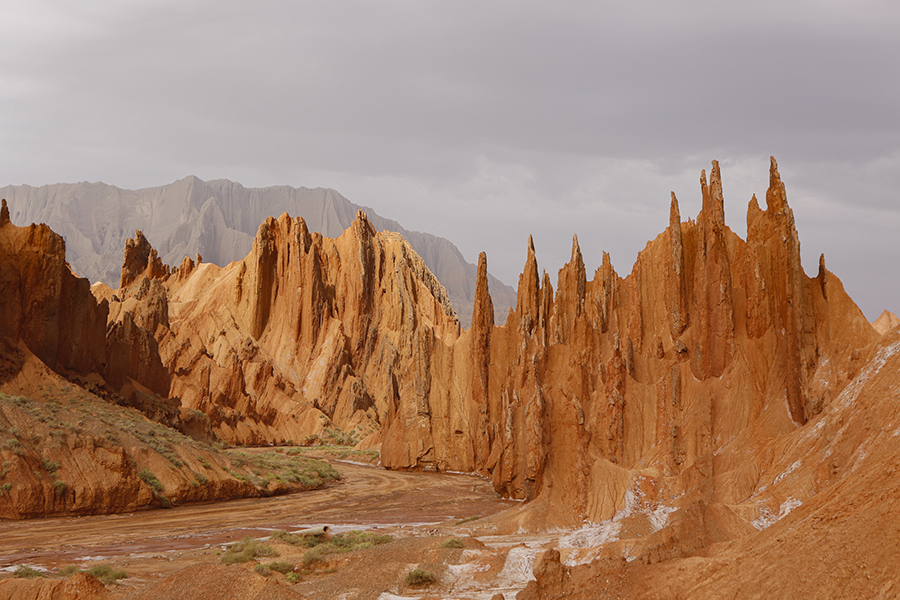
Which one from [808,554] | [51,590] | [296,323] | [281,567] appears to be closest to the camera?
[808,554]

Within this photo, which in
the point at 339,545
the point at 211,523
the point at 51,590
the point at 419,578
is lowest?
the point at 211,523

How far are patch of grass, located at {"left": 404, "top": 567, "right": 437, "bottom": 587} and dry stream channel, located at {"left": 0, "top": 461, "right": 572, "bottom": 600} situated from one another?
193mm

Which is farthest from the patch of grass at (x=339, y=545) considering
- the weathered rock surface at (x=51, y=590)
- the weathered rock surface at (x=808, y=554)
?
the weathered rock surface at (x=808, y=554)

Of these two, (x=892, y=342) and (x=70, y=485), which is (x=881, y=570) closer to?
(x=892, y=342)

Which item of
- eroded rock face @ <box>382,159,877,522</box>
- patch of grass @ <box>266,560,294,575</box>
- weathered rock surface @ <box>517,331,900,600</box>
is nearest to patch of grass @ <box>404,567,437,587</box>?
patch of grass @ <box>266,560,294,575</box>

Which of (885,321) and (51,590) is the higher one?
Result: (885,321)

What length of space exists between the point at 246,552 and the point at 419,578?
7.30 m

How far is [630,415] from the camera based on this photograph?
34500 mm

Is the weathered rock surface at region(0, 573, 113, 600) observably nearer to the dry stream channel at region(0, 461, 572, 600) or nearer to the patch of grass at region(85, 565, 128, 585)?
the dry stream channel at region(0, 461, 572, 600)

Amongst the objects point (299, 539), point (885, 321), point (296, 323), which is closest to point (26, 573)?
point (299, 539)

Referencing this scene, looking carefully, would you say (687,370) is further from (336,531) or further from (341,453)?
(341,453)

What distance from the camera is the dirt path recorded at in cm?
2255

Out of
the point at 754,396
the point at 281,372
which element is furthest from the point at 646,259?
the point at 281,372

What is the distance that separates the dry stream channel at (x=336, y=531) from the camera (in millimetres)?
18062
